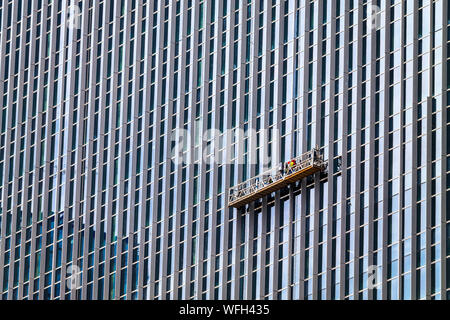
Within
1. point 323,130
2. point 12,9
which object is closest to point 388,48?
point 323,130

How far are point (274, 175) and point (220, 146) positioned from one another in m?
7.84

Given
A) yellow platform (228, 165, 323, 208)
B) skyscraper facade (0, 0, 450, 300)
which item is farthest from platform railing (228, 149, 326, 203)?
skyscraper facade (0, 0, 450, 300)

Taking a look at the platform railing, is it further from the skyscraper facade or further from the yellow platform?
the skyscraper facade

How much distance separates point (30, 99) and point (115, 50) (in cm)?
1163

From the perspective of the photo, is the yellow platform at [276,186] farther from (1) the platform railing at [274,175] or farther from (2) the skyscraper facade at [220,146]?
(2) the skyscraper facade at [220,146]

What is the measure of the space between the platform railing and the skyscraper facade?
3.10 feet

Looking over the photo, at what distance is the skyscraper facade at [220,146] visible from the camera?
148500mm

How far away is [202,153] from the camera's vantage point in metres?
166

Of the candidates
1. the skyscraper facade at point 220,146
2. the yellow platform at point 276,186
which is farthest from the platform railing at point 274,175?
the skyscraper facade at point 220,146

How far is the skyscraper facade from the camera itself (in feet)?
487

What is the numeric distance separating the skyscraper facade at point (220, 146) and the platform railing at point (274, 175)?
37.2 inches

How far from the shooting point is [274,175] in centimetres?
15888

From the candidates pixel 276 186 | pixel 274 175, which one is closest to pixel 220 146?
pixel 274 175
